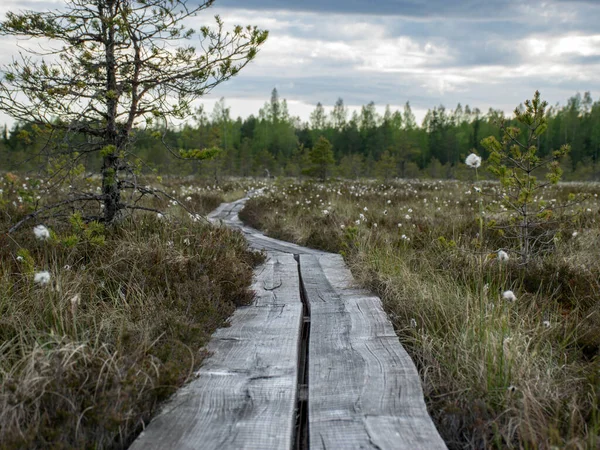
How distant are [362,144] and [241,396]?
73958 millimetres

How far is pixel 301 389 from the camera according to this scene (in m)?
2.90

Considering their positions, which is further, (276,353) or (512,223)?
(512,223)

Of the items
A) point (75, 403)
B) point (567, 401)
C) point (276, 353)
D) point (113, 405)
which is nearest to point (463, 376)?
point (567, 401)

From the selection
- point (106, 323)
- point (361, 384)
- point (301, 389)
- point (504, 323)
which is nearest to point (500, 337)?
point (504, 323)

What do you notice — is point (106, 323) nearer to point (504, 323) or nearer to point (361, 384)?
point (361, 384)

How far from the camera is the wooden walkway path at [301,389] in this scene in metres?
2.23

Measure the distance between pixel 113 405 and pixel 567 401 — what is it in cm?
251

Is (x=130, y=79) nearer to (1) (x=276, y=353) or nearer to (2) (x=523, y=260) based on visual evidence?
(1) (x=276, y=353)

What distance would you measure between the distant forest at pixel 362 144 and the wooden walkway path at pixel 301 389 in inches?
978

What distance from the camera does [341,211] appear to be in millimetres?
11219

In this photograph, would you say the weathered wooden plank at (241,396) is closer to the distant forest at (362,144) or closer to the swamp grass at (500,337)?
the swamp grass at (500,337)

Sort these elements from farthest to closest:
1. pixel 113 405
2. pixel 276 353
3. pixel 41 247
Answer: pixel 41 247
pixel 276 353
pixel 113 405

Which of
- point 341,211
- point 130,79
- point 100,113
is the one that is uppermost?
point 130,79

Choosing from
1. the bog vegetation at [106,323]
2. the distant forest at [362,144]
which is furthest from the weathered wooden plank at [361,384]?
the distant forest at [362,144]
